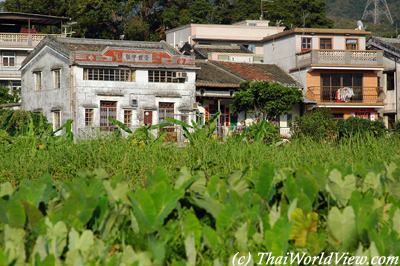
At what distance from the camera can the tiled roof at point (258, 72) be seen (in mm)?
37000

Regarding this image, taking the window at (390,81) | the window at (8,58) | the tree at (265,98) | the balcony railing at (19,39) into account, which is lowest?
the tree at (265,98)

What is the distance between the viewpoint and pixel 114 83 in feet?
109

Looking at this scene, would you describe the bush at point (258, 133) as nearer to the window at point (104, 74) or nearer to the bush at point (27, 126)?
the bush at point (27, 126)

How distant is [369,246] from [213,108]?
32.8m

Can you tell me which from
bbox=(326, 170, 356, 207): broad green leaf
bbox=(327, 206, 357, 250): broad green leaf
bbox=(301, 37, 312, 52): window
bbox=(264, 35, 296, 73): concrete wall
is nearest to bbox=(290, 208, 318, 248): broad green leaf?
bbox=(327, 206, 357, 250): broad green leaf

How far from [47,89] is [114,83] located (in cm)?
364

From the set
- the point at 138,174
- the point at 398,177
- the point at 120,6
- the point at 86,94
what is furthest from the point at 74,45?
the point at 398,177

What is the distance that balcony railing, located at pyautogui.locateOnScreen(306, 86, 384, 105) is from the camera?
3772 centimetres

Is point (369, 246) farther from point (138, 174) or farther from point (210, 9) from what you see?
point (210, 9)

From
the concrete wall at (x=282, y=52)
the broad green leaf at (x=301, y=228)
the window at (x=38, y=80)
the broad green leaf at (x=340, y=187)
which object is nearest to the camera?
the broad green leaf at (x=301, y=228)

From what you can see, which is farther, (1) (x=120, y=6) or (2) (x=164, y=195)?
(1) (x=120, y=6)

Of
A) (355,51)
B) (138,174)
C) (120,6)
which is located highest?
(120,6)

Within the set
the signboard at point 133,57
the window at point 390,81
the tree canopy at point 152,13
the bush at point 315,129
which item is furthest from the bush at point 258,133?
the tree canopy at point 152,13

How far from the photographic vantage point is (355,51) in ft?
125
